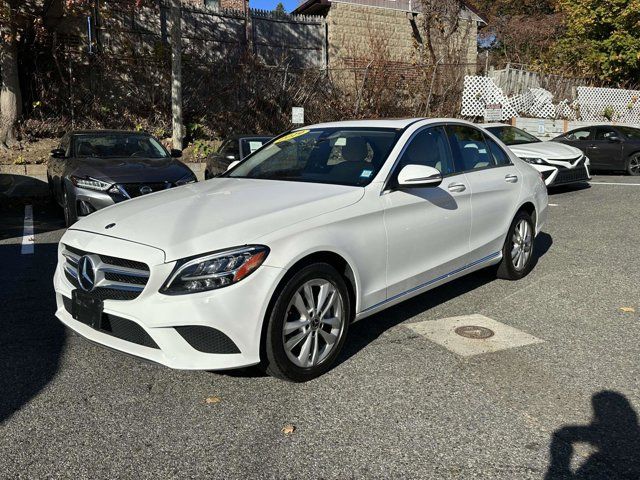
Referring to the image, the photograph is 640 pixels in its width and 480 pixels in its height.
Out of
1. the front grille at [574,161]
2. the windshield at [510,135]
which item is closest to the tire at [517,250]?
the front grille at [574,161]

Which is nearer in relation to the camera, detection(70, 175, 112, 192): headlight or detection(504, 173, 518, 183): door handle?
detection(504, 173, 518, 183): door handle

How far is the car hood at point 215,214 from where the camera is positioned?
3195mm

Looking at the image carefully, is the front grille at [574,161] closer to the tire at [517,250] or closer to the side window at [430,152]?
the tire at [517,250]

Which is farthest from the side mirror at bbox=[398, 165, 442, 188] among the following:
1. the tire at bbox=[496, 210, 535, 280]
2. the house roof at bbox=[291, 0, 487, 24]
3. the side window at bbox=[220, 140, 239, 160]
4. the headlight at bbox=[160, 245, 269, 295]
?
the house roof at bbox=[291, 0, 487, 24]

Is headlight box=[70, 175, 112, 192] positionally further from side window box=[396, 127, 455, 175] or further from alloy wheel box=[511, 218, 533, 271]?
alloy wheel box=[511, 218, 533, 271]

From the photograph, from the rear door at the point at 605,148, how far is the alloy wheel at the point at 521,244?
11019 mm

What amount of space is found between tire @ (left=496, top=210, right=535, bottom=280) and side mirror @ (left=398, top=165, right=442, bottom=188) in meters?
1.84

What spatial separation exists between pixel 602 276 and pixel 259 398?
4.19m

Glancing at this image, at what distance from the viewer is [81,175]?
790cm

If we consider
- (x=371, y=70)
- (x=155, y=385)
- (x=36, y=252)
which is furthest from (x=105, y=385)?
(x=371, y=70)

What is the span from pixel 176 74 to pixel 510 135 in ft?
26.8

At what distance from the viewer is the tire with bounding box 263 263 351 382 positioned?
3.29 m

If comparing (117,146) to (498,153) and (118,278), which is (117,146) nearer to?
(498,153)

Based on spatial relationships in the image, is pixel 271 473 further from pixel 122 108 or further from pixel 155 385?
pixel 122 108
